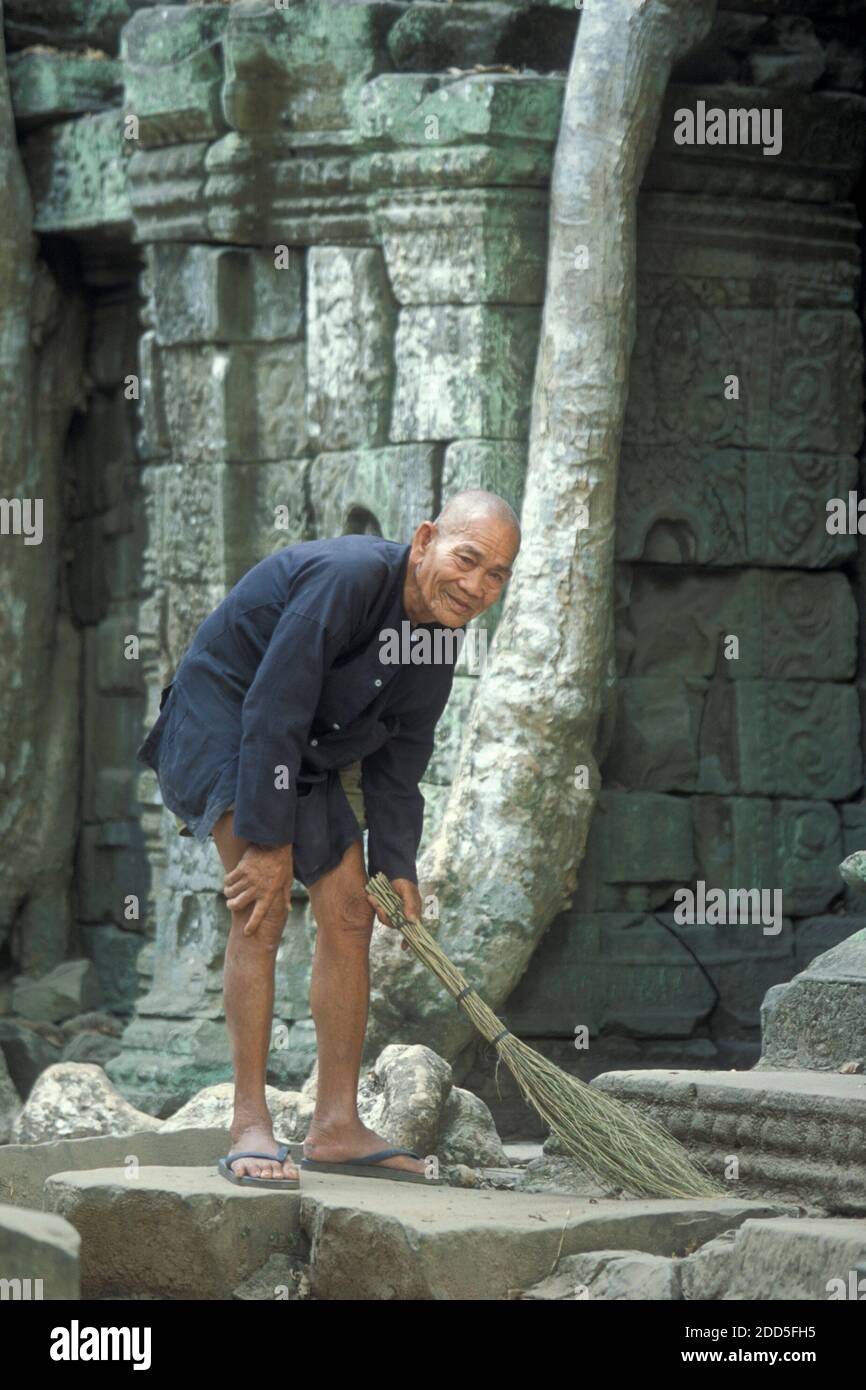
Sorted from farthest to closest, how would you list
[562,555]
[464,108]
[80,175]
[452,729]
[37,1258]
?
[80,175] → [452,729] → [464,108] → [562,555] → [37,1258]

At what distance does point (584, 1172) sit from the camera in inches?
241

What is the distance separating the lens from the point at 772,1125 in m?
5.80

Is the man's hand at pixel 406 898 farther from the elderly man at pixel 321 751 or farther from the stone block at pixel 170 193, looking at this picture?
the stone block at pixel 170 193

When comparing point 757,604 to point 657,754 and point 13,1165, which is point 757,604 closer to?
point 657,754

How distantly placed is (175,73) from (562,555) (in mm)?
2493

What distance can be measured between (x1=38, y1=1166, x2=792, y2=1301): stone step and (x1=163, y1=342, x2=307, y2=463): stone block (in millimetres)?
4212

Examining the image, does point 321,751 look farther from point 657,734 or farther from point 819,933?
point 819,933

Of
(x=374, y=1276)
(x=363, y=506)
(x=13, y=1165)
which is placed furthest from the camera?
(x=363, y=506)

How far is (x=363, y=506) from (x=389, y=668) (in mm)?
3160

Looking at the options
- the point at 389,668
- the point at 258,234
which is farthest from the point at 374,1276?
the point at 258,234

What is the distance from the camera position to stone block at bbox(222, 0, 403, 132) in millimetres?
8914
